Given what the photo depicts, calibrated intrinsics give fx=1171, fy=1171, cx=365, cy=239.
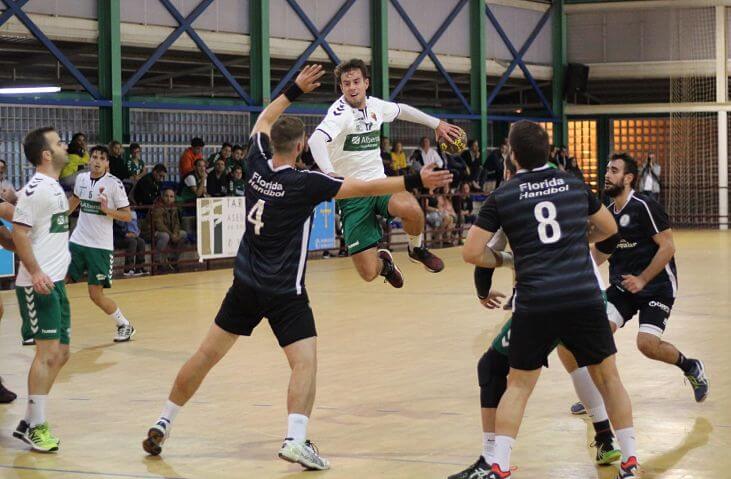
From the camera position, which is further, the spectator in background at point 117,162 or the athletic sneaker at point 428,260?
the spectator in background at point 117,162

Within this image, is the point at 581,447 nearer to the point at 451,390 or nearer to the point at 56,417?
the point at 451,390

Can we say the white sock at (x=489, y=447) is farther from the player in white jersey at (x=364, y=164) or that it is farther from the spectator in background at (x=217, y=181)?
the spectator in background at (x=217, y=181)

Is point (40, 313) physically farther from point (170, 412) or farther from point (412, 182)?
point (412, 182)

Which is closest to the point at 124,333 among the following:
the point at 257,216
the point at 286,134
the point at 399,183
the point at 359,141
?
the point at 359,141

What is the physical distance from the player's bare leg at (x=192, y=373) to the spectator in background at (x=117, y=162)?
42.3 ft

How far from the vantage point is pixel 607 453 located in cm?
701

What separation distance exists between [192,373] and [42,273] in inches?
46.6

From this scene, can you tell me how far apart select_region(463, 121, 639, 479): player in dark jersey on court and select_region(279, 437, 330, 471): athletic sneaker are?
1205 mm

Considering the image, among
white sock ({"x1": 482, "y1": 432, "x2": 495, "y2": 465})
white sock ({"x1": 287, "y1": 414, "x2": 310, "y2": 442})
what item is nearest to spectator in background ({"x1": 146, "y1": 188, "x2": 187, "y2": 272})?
white sock ({"x1": 287, "y1": 414, "x2": 310, "y2": 442})

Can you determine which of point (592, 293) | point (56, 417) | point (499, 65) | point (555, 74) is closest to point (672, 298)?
point (592, 293)

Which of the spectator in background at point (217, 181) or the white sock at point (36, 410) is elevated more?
the spectator in background at point (217, 181)

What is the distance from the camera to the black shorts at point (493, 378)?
21.9 ft

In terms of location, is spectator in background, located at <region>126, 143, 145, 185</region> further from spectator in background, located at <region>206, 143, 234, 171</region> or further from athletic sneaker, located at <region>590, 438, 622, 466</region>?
athletic sneaker, located at <region>590, 438, 622, 466</region>

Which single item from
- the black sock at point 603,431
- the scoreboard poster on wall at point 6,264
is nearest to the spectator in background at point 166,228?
the scoreboard poster on wall at point 6,264
